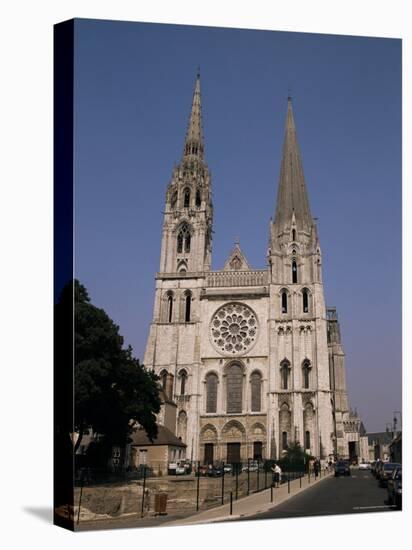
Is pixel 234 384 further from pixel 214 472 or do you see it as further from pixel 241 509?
pixel 241 509

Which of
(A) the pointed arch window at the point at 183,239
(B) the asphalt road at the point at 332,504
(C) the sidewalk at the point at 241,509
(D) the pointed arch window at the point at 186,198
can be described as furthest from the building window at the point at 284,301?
(B) the asphalt road at the point at 332,504

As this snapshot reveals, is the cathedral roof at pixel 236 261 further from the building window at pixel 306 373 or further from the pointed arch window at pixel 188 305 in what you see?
the building window at pixel 306 373

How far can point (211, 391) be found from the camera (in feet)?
162

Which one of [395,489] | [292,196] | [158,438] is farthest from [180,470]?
[292,196]

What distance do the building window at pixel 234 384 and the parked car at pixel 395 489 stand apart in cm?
2923

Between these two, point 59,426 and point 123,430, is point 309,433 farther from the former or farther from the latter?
point 59,426

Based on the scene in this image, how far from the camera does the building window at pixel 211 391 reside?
49094 millimetres

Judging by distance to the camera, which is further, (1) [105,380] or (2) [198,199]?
(2) [198,199]

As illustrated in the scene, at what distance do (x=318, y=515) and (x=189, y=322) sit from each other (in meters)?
32.6

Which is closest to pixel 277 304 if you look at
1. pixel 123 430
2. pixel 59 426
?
pixel 123 430

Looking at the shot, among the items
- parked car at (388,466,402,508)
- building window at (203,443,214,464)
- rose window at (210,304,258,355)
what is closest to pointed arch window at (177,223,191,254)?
rose window at (210,304,258,355)

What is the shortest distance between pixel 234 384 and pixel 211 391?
5.69 feet

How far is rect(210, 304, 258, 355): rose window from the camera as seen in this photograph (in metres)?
49.2

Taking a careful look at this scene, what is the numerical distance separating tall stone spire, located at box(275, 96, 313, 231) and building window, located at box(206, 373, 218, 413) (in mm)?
13739
